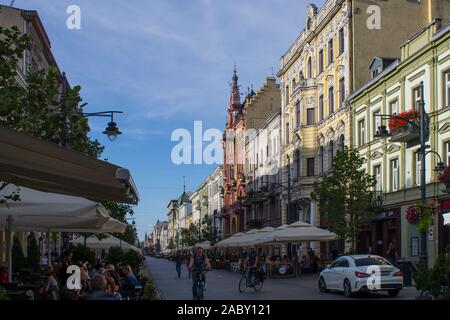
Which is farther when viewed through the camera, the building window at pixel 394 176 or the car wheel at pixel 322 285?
the building window at pixel 394 176

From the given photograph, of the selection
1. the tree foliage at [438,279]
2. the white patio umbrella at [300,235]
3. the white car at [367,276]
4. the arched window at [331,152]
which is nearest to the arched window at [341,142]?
the arched window at [331,152]

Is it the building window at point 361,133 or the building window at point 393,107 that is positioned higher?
the building window at point 393,107

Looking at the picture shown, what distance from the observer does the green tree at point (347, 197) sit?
1469 inches

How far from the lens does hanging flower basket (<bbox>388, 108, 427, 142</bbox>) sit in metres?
34.8

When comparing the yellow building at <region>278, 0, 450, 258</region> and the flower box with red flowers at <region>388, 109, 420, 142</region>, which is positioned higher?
the yellow building at <region>278, 0, 450, 258</region>

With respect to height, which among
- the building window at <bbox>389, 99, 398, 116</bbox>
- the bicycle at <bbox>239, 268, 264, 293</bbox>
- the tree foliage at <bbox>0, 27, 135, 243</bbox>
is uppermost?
the building window at <bbox>389, 99, 398, 116</bbox>

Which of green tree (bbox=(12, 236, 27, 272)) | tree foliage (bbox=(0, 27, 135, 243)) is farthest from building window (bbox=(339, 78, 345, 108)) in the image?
tree foliage (bbox=(0, 27, 135, 243))

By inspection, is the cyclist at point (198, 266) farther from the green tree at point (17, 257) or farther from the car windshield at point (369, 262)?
the green tree at point (17, 257)

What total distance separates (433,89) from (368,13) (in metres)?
12.4

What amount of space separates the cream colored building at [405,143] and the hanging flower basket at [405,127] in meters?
0.62

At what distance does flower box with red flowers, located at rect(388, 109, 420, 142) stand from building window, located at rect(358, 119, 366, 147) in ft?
22.1

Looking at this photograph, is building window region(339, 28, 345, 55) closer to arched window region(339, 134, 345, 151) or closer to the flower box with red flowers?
arched window region(339, 134, 345, 151)

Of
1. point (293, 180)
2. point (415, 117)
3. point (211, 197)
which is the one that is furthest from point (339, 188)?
point (211, 197)

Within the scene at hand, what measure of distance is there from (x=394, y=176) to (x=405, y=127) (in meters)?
4.91
